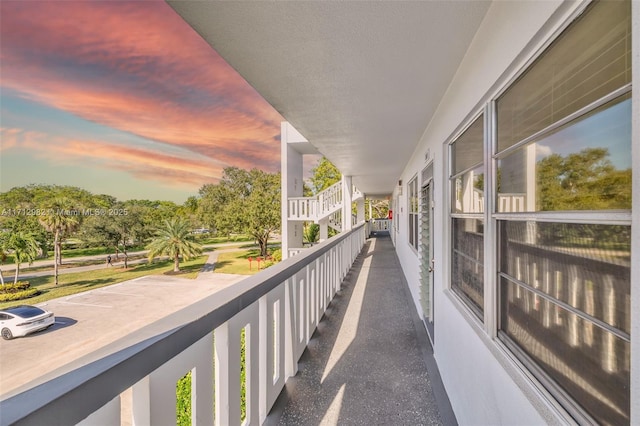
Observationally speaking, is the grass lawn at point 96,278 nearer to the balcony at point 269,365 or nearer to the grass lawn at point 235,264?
the grass lawn at point 235,264

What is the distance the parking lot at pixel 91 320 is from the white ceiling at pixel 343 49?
252 inches

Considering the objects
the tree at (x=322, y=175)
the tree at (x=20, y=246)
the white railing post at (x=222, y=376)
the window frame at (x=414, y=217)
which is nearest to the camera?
the white railing post at (x=222, y=376)

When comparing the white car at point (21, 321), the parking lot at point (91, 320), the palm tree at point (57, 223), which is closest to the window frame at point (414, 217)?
the parking lot at point (91, 320)

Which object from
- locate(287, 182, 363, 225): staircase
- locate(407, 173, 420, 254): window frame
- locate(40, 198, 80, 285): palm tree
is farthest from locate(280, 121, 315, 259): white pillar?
locate(40, 198, 80, 285): palm tree

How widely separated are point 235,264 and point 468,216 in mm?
32677

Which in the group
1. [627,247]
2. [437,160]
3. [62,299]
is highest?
[437,160]

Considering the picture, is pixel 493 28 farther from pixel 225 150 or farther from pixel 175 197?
pixel 225 150

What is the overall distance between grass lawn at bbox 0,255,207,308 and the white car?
122cm

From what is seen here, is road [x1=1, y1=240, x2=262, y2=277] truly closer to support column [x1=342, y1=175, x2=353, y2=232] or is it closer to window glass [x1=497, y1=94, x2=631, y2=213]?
support column [x1=342, y1=175, x2=353, y2=232]

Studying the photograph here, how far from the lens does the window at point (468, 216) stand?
1.72 metres

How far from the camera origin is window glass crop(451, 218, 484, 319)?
5.68ft

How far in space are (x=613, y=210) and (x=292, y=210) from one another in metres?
11.7

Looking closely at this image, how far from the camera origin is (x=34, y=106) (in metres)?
22.5

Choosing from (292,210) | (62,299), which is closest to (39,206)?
(62,299)
